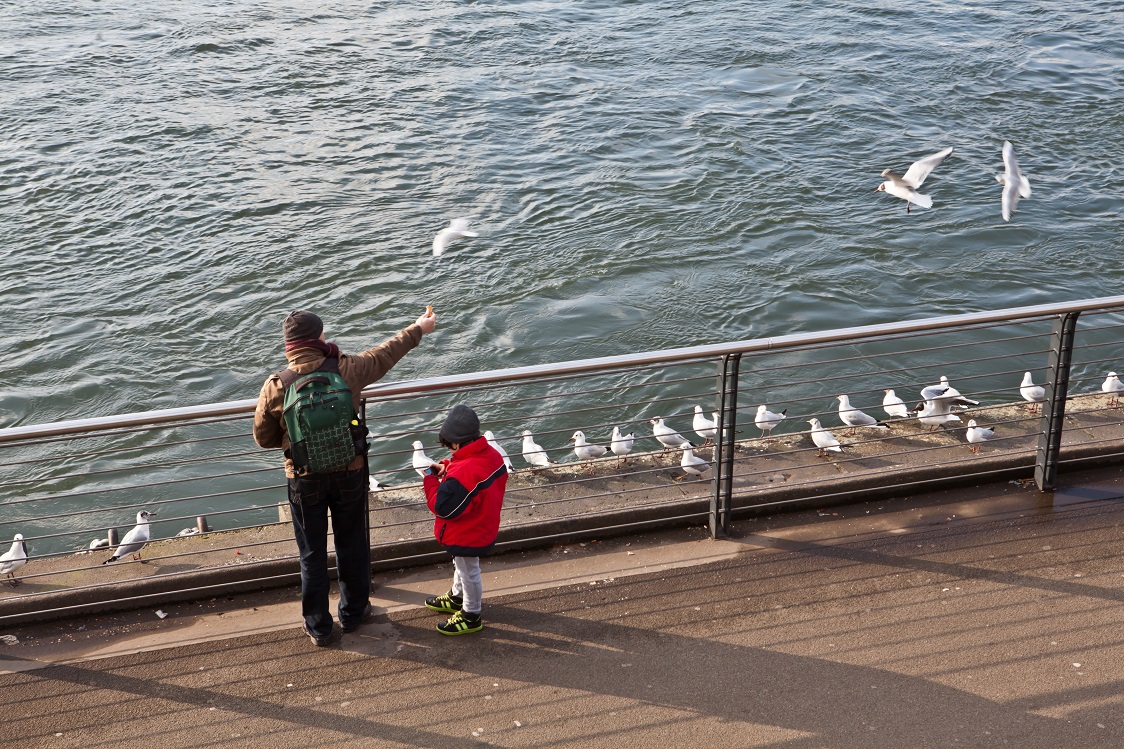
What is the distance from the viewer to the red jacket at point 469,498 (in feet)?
17.4

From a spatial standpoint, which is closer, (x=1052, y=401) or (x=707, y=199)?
(x=1052, y=401)

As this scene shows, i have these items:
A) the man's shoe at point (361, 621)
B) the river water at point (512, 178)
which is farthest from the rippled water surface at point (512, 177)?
the man's shoe at point (361, 621)

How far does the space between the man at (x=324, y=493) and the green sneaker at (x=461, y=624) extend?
452 millimetres

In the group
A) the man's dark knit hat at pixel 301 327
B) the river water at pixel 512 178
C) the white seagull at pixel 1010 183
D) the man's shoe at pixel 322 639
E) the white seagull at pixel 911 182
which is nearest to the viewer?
the man's dark knit hat at pixel 301 327

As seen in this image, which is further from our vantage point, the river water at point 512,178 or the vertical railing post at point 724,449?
the river water at point 512,178

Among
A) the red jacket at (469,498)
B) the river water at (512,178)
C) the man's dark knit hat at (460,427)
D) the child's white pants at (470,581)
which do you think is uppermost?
the man's dark knit hat at (460,427)

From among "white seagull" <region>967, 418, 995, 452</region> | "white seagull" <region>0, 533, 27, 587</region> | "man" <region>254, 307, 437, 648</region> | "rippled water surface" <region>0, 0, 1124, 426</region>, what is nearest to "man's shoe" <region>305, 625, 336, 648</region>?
"man" <region>254, 307, 437, 648</region>

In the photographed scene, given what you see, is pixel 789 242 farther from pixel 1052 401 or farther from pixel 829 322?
pixel 1052 401

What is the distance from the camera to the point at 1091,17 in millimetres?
27000

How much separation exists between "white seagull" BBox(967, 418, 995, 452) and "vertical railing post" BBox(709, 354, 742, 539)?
6.56 ft

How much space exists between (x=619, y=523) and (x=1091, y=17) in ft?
85.6

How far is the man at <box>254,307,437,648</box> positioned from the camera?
5.08 meters

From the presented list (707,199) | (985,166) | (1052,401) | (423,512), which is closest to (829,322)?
(707,199)

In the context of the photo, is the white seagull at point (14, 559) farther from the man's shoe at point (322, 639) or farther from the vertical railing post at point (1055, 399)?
the vertical railing post at point (1055, 399)
